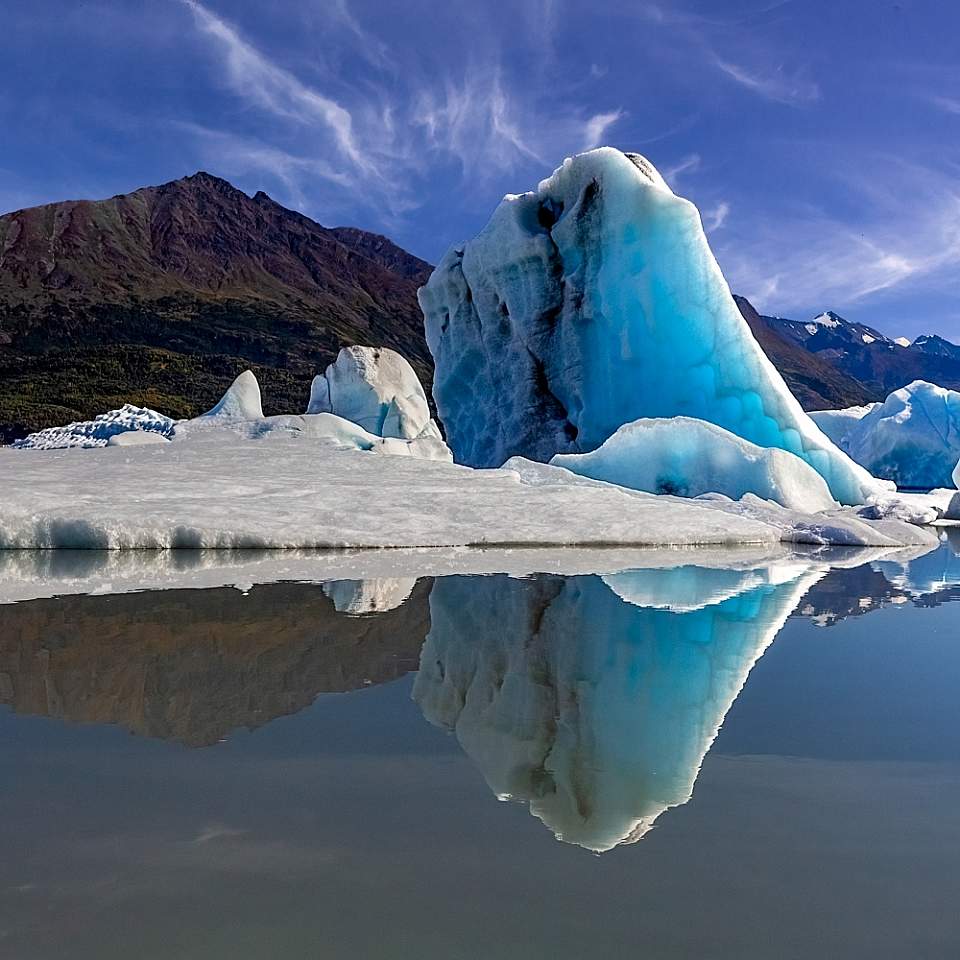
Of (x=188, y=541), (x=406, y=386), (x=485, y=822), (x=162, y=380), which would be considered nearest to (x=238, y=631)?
(x=485, y=822)

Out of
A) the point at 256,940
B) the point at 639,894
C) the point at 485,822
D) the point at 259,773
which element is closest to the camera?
the point at 256,940

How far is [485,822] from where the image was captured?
1.32 meters

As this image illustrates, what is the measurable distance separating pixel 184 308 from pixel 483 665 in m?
133

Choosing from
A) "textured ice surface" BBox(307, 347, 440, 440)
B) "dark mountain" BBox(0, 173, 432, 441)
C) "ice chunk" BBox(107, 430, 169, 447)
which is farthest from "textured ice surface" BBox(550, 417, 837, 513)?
"dark mountain" BBox(0, 173, 432, 441)

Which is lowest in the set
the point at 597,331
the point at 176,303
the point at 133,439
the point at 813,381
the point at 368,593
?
the point at 368,593

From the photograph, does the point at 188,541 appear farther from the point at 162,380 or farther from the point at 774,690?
the point at 162,380

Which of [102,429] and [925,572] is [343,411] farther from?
[925,572]

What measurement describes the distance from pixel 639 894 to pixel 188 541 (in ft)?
15.7

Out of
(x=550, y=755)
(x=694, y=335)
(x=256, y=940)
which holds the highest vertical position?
(x=694, y=335)

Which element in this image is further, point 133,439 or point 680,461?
point 133,439

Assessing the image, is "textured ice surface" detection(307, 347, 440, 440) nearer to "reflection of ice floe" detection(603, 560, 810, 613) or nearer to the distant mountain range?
"reflection of ice floe" detection(603, 560, 810, 613)

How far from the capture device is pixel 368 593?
149 inches

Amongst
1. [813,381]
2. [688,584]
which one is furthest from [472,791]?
[813,381]

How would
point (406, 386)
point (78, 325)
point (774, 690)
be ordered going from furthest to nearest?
point (78, 325)
point (406, 386)
point (774, 690)
